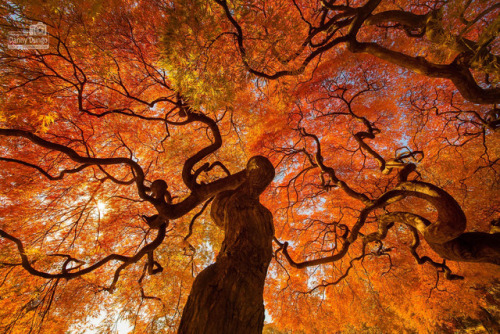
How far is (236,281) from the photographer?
170 cm

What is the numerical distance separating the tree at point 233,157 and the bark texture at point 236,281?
0.06 ft

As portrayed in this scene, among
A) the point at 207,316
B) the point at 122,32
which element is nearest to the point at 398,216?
the point at 207,316

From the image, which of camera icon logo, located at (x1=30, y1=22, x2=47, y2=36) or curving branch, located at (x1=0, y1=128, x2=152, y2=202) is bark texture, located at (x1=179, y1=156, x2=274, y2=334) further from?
camera icon logo, located at (x1=30, y1=22, x2=47, y2=36)

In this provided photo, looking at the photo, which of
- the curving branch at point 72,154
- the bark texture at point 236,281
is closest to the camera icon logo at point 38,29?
the curving branch at point 72,154

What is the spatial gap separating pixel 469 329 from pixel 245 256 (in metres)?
20.0

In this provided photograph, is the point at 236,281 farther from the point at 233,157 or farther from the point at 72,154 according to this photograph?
the point at 233,157

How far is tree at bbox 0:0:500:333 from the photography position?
2.11m

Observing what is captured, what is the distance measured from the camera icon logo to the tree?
7cm

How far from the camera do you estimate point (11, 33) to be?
2396mm

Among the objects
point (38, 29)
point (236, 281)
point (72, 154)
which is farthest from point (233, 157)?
point (236, 281)

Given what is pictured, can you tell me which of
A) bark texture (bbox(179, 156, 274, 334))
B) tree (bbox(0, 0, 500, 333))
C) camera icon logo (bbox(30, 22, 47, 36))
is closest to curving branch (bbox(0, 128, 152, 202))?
→ tree (bbox(0, 0, 500, 333))

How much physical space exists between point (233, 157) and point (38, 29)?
451cm

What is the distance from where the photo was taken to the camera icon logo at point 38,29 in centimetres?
252

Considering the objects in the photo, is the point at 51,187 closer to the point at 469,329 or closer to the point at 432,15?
the point at 432,15
